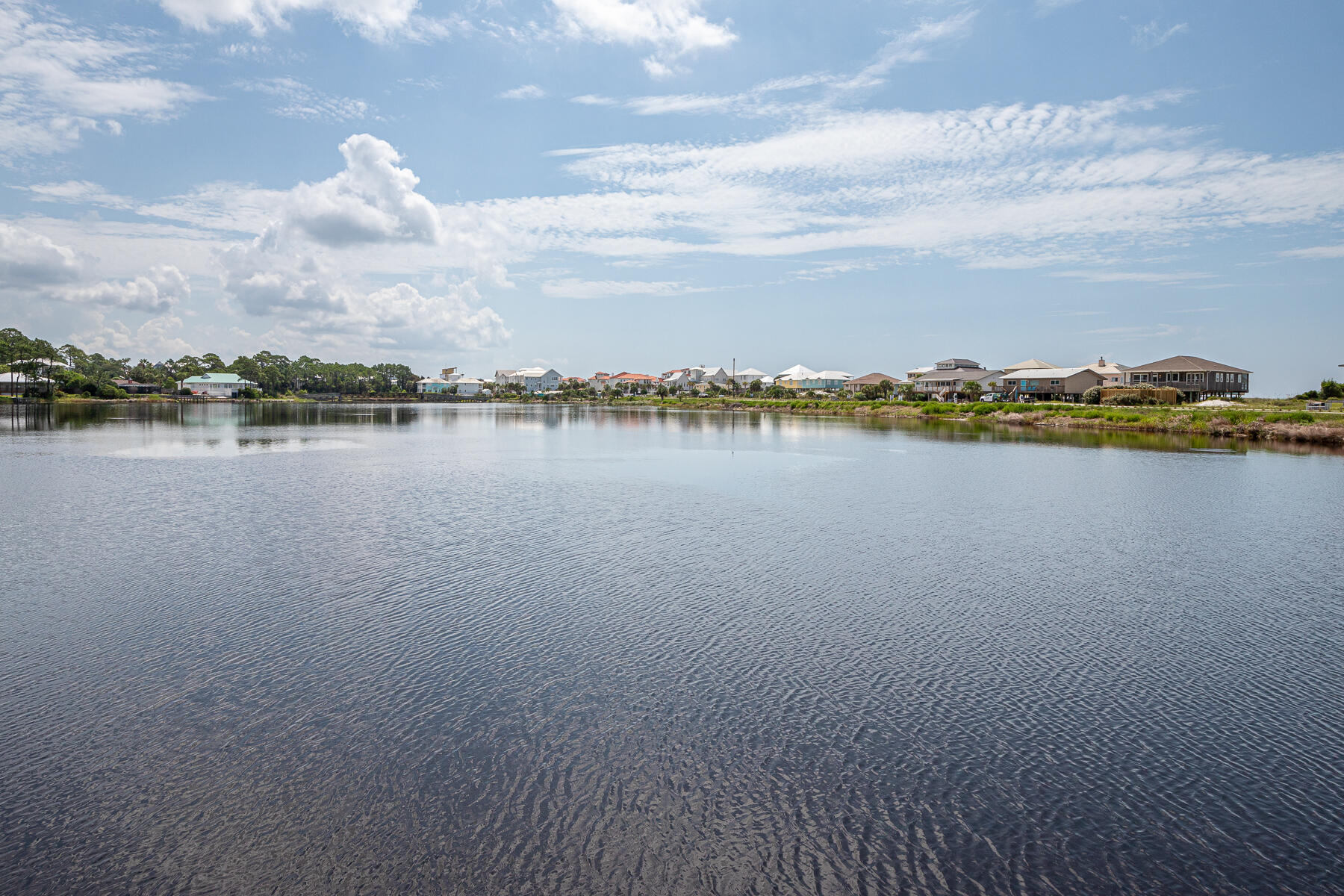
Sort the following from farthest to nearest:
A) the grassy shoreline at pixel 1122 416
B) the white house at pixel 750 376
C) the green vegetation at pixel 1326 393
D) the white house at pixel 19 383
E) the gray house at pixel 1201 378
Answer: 1. the white house at pixel 750 376
2. the white house at pixel 19 383
3. the gray house at pixel 1201 378
4. the green vegetation at pixel 1326 393
5. the grassy shoreline at pixel 1122 416

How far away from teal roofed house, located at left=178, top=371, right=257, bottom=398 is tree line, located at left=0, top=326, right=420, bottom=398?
174 inches

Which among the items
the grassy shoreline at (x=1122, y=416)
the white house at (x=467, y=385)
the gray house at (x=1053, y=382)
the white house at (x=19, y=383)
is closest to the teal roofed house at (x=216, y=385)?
the white house at (x=19, y=383)

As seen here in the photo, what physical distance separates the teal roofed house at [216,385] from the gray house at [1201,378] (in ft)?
465

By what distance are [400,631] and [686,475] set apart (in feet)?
62.8

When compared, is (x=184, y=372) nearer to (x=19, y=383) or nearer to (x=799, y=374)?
(x=19, y=383)

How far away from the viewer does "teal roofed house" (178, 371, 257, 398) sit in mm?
128125

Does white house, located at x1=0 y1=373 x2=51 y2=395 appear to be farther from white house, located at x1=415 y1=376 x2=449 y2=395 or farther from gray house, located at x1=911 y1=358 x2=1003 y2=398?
gray house, located at x1=911 y1=358 x2=1003 y2=398

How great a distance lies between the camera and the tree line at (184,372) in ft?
336

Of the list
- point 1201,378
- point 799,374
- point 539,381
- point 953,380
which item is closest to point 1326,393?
point 1201,378

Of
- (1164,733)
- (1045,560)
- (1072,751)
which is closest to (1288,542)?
(1045,560)

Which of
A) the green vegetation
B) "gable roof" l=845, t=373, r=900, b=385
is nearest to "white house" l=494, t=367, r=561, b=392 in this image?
"gable roof" l=845, t=373, r=900, b=385

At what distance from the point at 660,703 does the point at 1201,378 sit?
290ft

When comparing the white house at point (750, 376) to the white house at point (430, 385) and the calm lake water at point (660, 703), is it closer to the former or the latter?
the white house at point (430, 385)

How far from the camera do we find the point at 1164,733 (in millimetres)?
7758
